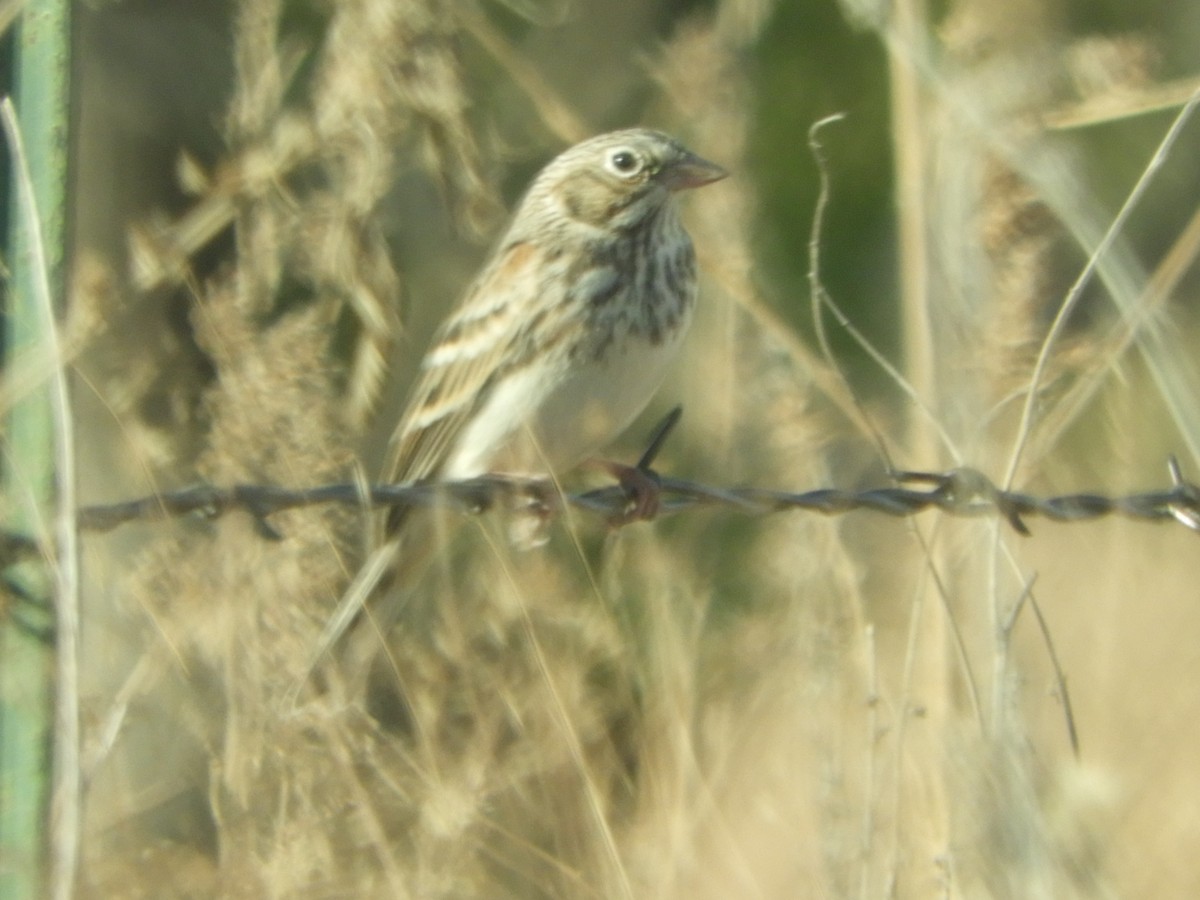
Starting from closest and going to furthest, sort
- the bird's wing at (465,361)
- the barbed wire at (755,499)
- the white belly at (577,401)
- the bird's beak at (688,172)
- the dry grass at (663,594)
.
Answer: the barbed wire at (755,499)
the dry grass at (663,594)
the white belly at (577,401)
the bird's wing at (465,361)
the bird's beak at (688,172)

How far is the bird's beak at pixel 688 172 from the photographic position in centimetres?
447

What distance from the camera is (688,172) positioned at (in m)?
4.52

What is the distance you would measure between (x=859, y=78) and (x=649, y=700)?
627 cm

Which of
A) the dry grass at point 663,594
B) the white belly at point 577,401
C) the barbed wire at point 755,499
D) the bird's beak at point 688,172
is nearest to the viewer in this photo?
the barbed wire at point 755,499

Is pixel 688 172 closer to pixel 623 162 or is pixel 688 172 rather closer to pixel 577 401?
pixel 623 162

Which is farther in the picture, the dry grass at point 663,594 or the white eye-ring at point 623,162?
the white eye-ring at point 623,162

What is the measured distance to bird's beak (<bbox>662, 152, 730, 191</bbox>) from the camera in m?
4.47

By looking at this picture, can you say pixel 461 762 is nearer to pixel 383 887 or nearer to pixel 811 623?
pixel 383 887

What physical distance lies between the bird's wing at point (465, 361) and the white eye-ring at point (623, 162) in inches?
11.5

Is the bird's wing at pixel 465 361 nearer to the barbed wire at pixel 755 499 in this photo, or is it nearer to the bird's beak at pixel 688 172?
the bird's beak at pixel 688 172

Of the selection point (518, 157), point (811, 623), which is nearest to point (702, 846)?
point (811, 623)

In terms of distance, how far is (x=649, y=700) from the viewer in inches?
177

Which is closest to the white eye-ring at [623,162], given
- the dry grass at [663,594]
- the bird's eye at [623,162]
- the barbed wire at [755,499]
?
the bird's eye at [623,162]

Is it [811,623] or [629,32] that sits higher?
[629,32]
